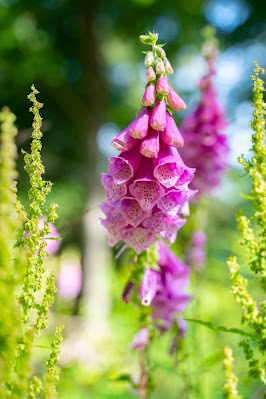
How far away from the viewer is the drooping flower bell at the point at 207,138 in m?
2.04

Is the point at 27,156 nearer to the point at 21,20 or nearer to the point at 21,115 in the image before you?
the point at 21,115

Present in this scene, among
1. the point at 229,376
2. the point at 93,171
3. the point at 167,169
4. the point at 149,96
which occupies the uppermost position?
the point at 93,171

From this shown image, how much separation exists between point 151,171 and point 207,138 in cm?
127

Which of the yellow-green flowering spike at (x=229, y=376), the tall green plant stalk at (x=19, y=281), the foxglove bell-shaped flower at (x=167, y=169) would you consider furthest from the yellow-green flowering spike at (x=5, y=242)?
the foxglove bell-shaped flower at (x=167, y=169)

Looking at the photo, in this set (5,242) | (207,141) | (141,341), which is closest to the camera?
(5,242)

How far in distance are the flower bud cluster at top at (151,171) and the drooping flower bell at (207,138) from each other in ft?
3.75

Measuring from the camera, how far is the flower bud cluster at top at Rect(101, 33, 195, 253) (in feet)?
2.70

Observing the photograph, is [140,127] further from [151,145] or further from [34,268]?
[34,268]

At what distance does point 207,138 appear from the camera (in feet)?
6.74

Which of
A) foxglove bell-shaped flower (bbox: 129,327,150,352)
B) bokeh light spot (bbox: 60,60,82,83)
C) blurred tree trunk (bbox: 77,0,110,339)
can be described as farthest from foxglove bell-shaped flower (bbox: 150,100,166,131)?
bokeh light spot (bbox: 60,60,82,83)

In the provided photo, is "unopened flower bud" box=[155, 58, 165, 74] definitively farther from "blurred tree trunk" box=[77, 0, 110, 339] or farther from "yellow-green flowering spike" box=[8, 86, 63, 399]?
"blurred tree trunk" box=[77, 0, 110, 339]

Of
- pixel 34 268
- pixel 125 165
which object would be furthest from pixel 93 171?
pixel 34 268

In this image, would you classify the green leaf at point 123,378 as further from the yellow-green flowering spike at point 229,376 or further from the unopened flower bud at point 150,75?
the unopened flower bud at point 150,75

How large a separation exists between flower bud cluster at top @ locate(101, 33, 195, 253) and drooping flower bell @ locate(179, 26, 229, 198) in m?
1.14
